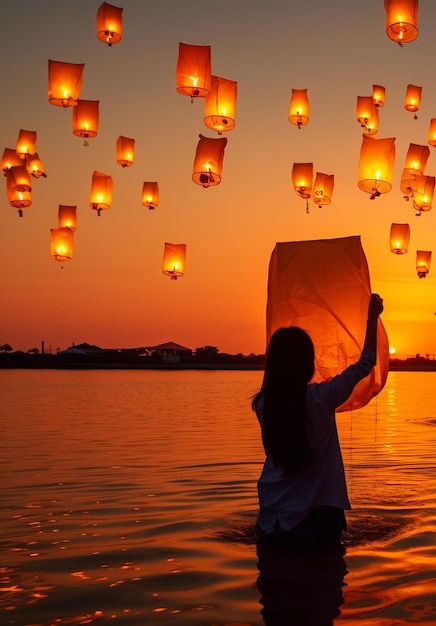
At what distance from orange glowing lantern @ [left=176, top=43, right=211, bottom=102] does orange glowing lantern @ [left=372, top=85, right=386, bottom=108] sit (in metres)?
3.68

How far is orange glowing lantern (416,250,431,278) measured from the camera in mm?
15664

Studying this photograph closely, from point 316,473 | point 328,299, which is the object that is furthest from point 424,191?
point 316,473

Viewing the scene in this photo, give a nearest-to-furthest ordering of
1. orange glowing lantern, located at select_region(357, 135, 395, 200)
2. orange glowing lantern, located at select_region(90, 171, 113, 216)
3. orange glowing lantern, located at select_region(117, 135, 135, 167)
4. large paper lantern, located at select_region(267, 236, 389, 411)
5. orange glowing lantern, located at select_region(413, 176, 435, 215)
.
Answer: large paper lantern, located at select_region(267, 236, 389, 411) < orange glowing lantern, located at select_region(357, 135, 395, 200) < orange glowing lantern, located at select_region(413, 176, 435, 215) < orange glowing lantern, located at select_region(117, 135, 135, 167) < orange glowing lantern, located at select_region(90, 171, 113, 216)

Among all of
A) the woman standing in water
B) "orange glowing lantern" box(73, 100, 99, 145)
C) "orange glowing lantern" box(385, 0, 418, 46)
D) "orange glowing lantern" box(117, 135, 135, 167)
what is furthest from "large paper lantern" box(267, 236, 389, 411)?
"orange glowing lantern" box(117, 135, 135, 167)

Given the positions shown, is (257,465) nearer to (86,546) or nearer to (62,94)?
(86,546)

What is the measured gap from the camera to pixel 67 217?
48.2 feet

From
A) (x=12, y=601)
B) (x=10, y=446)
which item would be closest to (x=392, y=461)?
(x=10, y=446)

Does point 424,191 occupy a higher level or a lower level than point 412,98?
lower

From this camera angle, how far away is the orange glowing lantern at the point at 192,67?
10.3 metres

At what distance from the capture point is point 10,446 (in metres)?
10.6

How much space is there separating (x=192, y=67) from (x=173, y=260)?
4121mm

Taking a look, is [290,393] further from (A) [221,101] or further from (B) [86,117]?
(B) [86,117]

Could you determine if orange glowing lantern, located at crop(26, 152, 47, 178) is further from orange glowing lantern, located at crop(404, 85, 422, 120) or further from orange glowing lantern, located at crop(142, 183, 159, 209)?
orange glowing lantern, located at crop(404, 85, 422, 120)

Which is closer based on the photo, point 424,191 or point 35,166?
point 424,191
